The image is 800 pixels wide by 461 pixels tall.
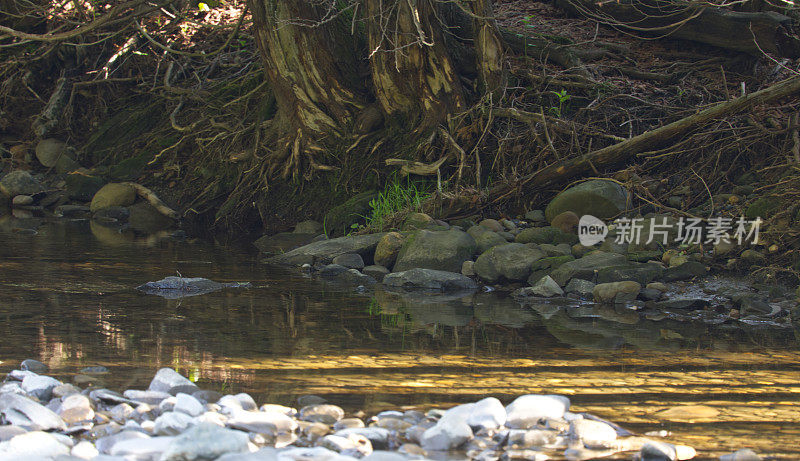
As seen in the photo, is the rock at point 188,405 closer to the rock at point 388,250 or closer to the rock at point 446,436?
the rock at point 446,436

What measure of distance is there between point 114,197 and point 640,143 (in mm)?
5870

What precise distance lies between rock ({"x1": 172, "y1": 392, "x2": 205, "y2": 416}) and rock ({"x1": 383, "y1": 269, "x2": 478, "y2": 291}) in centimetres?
281

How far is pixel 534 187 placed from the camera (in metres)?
6.36

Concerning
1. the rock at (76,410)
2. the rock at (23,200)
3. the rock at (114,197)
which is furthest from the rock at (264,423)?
the rock at (23,200)

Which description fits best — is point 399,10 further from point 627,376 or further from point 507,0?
point 627,376

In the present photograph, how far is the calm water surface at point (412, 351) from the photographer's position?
2.57 metres

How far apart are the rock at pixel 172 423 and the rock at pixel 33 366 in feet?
2.52

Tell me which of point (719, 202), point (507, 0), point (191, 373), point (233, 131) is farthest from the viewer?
point (507, 0)

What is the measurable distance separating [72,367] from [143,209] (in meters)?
6.11

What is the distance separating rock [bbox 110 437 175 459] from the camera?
6.49 ft

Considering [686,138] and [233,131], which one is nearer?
[686,138]

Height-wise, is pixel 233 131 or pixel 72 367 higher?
pixel 233 131

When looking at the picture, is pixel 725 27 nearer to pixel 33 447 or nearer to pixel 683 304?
pixel 683 304

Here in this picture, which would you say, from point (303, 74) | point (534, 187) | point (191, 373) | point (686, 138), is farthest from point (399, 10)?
point (191, 373)
